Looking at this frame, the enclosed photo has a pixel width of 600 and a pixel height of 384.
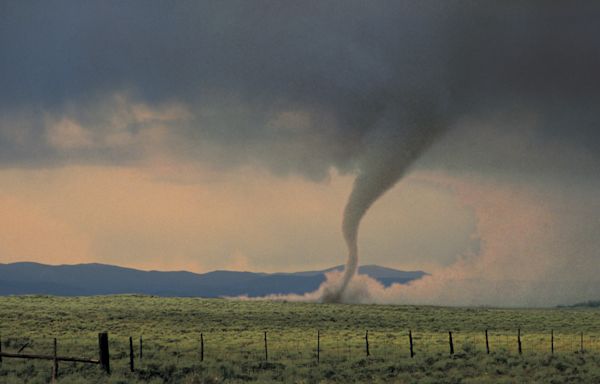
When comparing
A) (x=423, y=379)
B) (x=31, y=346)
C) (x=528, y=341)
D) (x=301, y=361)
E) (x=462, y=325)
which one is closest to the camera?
(x=423, y=379)

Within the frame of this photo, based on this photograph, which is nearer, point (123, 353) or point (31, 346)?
point (123, 353)

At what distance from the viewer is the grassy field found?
132 feet

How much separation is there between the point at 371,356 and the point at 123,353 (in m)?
14.9

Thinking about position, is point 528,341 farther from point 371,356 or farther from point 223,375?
Result: point 223,375

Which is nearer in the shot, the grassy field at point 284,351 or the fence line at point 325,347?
the grassy field at point 284,351

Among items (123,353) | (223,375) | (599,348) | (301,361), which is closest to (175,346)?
(123,353)

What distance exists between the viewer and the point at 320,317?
109688 millimetres

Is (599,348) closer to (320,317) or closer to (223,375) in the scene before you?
(223,375)

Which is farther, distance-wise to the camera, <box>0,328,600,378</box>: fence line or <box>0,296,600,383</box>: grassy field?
<box>0,328,600,378</box>: fence line

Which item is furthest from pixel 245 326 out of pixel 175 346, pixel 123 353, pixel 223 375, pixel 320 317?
pixel 223 375

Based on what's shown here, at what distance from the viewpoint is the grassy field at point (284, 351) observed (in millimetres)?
40156

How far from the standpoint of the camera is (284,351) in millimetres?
55438

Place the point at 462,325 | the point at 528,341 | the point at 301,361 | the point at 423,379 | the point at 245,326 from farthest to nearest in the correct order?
the point at 462,325, the point at 245,326, the point at 528,341, the point at 301,361, the point at 423,379

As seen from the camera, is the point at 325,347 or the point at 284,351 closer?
the point at 284,351
